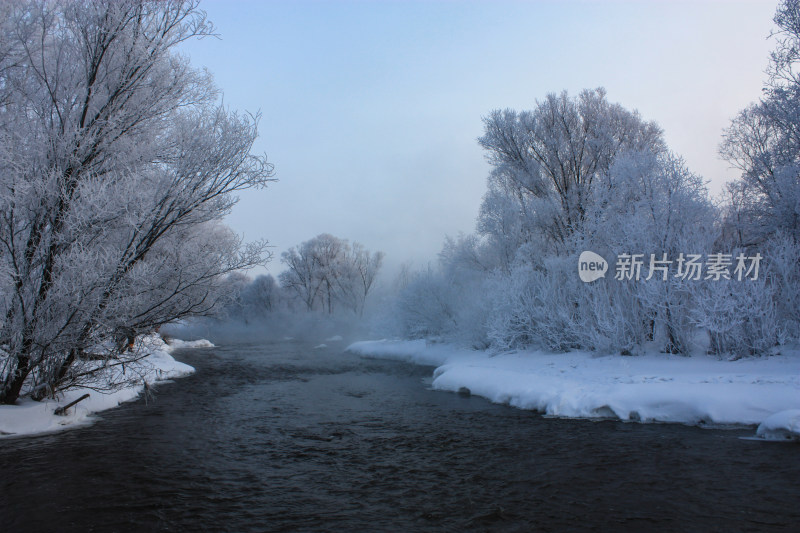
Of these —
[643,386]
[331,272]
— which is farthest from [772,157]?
[331,272]

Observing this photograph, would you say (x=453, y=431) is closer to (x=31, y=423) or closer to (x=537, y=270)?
(x=31, y=423)

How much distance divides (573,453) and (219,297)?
8552 mm

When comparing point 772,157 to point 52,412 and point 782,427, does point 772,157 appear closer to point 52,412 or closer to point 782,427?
point 782,427

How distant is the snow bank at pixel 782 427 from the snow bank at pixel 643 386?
39mm

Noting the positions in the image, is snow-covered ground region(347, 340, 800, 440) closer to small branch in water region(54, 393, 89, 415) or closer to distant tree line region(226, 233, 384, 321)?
small branch in water region(54, 393, 89, 415)

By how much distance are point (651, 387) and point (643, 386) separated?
0.71ft

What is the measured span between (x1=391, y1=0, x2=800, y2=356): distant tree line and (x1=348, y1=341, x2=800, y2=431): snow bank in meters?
1.21

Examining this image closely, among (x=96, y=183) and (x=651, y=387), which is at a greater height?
(x=96, y=183)

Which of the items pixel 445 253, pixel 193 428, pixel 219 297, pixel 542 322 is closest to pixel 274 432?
pixel 193 428

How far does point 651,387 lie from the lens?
473 inches

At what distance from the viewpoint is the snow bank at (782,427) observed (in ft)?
29.9

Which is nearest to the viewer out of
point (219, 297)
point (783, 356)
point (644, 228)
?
point (219, 297)

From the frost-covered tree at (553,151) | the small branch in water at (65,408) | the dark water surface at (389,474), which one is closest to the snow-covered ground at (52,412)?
the small branch in water at (65,408)

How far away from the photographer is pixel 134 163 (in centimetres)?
1096
